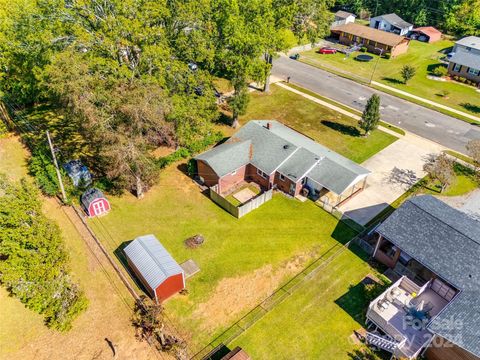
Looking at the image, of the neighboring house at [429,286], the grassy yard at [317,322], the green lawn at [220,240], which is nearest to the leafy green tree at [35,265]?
the green lawn at [220,240]

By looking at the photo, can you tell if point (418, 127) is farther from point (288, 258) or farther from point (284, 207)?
point (288, 258)

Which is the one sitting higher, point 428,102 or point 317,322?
point 428,102

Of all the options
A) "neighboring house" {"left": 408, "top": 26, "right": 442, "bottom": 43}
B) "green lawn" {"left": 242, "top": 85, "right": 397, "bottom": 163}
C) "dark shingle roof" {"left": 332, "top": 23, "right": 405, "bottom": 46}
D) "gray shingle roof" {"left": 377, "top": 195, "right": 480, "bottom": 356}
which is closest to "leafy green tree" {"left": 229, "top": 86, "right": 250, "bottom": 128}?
"green lawn" {"left": 242, "top": 85, "right": 397, "bottom": 163}

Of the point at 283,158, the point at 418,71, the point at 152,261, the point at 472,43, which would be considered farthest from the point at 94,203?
the point at 472,43

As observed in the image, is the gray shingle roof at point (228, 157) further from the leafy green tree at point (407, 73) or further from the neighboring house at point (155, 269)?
the leafy green tree at point (407, 73)

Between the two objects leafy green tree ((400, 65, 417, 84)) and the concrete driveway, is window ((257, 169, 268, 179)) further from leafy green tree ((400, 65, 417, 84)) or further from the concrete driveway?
leafy green tree ((400, 65, 417, 84))

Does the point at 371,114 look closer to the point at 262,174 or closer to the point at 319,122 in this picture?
the point at 319,122

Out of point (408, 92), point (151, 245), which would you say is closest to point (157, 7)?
point (151, 245)
